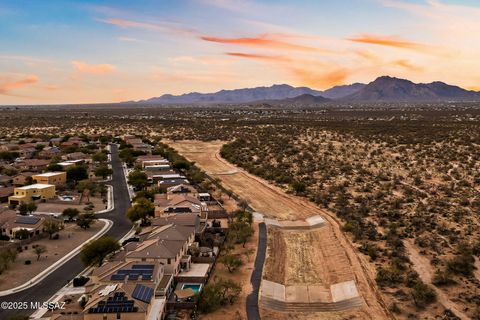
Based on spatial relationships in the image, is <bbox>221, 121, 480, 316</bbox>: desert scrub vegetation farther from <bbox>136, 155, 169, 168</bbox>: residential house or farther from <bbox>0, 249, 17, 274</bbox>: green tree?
<bbox>0, 249, 17, 274</bbox>: green tree

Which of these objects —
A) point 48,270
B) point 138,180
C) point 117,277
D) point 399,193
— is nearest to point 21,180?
point 138,180

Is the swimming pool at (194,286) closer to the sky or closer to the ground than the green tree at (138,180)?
closer to the ground

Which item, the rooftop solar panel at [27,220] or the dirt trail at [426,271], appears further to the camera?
the rooftop solar panel at [27,220]

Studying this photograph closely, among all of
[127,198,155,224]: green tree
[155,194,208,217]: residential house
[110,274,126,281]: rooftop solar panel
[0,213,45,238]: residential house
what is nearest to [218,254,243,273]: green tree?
[110,274,126,281]: rooftop solar panel

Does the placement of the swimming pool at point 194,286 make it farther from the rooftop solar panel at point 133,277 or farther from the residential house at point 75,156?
the residential house at point 75,156

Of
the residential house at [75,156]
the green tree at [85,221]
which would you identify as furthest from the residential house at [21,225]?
the residential house at [75,156]
